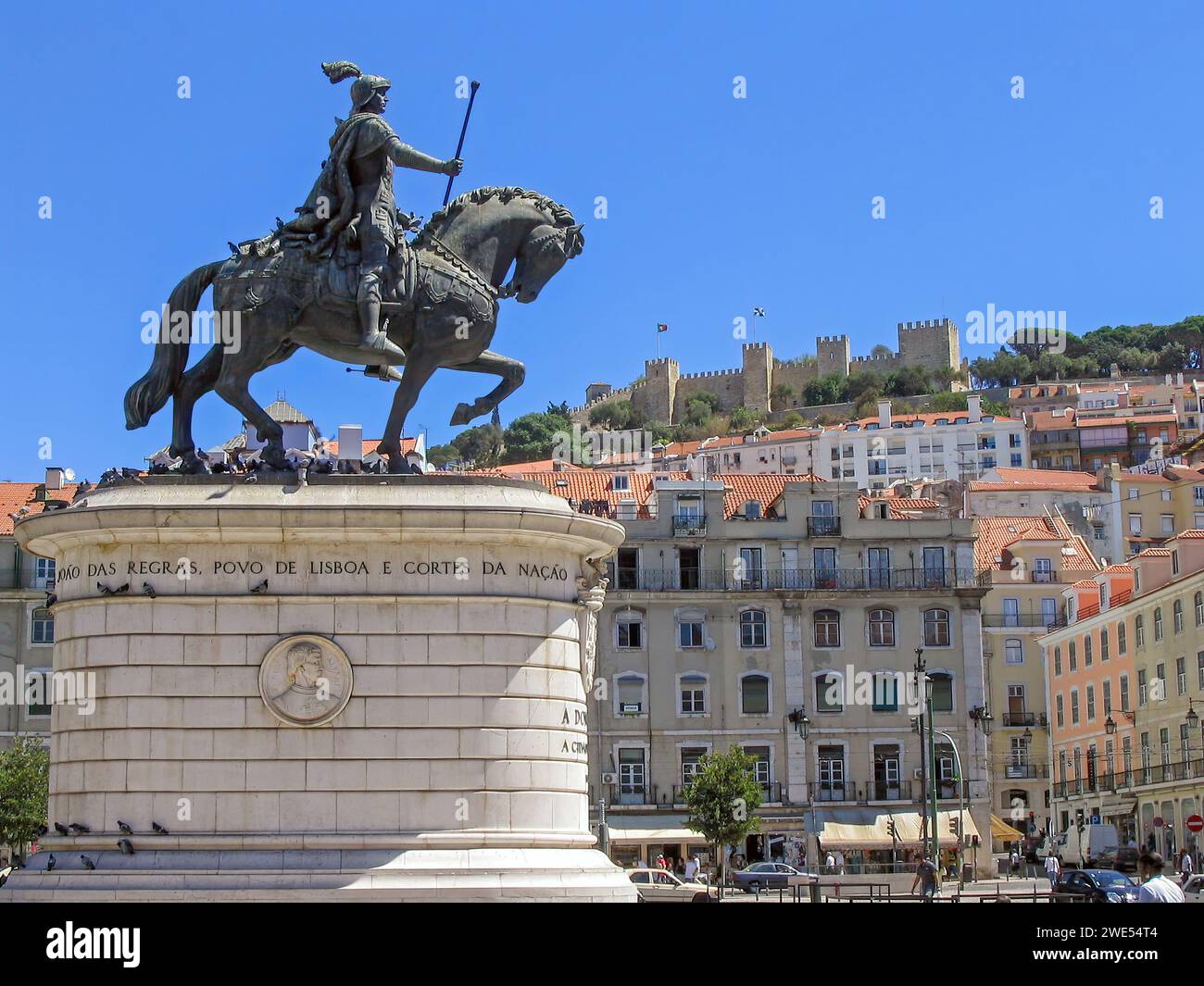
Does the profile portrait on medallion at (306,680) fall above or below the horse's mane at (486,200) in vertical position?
below

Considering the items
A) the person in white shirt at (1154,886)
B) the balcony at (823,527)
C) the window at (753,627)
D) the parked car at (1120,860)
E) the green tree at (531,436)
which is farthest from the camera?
the green tree at (531,436)

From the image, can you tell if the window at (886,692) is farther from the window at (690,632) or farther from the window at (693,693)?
the window at (690,632)

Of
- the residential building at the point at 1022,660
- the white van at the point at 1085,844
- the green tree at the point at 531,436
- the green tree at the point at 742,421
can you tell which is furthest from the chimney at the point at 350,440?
the green tree at the point at 742,421

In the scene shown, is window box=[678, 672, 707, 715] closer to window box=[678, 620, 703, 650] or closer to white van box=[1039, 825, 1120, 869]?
window box=[678, 620, 703, 650]

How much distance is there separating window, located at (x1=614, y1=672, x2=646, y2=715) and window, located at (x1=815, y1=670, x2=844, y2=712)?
6.07 metres

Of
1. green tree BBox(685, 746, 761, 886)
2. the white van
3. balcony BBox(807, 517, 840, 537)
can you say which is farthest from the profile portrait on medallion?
balcony BBox(807, 517, 840, 537)

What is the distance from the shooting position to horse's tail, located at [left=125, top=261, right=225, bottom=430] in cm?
2216

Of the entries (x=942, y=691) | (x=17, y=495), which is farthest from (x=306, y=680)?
(x=17, y=495)

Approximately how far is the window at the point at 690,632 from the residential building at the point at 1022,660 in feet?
65.1

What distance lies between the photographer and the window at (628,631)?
6312cm

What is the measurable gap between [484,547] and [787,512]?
1786 inches

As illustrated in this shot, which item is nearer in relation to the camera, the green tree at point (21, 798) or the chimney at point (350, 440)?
the chimney at point (350, 440)

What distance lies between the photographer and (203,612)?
65.7 feet
